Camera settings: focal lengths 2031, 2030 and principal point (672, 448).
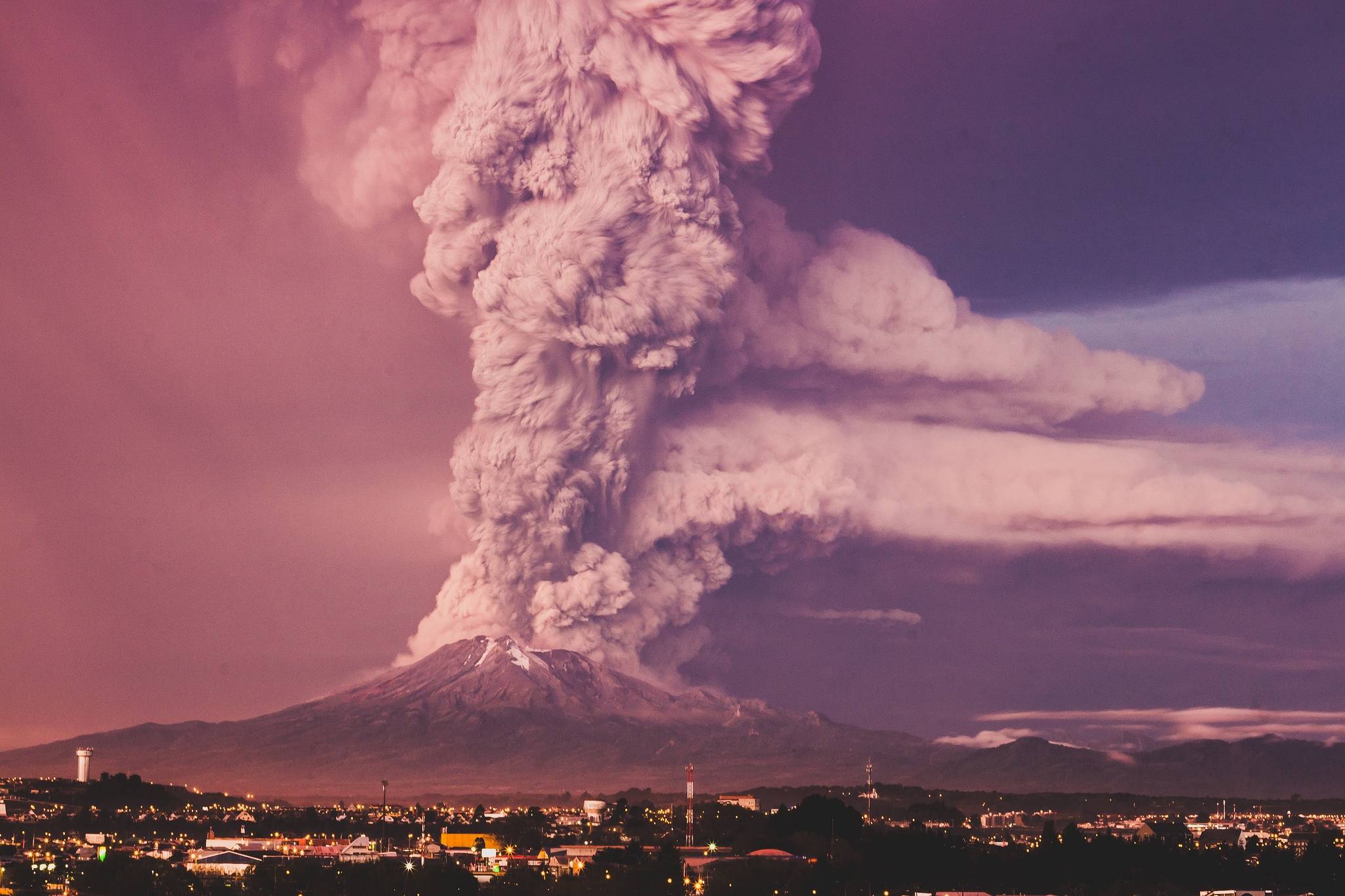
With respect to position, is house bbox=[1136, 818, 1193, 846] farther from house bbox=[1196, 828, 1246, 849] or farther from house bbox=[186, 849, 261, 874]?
house bbox=[186, 849, 261, 874]

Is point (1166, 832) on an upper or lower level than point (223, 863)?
lower

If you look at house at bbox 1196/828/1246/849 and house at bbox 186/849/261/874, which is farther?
house at bbox 1196/828/1246/849

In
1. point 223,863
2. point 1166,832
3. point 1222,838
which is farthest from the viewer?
point 1222,838

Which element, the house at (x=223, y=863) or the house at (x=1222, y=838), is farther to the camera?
the house at (x=1222, y=838)

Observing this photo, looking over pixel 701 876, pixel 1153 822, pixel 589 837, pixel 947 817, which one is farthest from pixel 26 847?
pixel 1153 822

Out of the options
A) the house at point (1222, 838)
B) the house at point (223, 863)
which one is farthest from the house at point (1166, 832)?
the house at point (223, 863)

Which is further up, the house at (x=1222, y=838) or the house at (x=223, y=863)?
the house at (x=223, y=863)

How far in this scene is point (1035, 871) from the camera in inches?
2694

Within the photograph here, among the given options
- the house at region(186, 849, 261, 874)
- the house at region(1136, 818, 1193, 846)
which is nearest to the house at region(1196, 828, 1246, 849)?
the house at region(1136, 818, 1193, 846)

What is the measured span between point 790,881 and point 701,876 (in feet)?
20.4

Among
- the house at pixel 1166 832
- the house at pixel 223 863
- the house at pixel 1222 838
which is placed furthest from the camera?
the house at pixel 1222 838

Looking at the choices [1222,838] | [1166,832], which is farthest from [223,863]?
[1222,838]

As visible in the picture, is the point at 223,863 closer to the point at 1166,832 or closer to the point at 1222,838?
the point at 1166,832

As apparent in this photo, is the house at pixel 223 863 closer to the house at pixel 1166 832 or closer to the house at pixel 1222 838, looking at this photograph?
the house at pixel 1166 832
